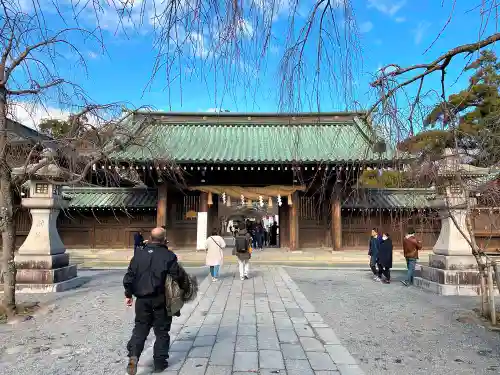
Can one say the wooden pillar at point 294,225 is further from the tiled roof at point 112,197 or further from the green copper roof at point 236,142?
the tiled roof at point 112,197

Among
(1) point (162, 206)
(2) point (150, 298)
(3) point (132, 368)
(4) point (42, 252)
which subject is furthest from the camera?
(1) point (162, 206)

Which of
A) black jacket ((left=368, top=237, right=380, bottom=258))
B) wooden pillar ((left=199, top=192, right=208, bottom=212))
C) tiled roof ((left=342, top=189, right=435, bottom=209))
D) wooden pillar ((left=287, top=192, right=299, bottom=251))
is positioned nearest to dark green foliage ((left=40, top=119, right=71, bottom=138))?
black jacket ((left=368, top=237, right=380, bottom=258))

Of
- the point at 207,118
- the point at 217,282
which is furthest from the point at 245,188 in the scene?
the point at 217,282

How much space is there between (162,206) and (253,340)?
1326 centimetres

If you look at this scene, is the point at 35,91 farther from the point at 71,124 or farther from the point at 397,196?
the point at 397,196

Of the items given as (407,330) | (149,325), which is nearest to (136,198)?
(407,330)

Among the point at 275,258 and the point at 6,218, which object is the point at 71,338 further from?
the point at 275,258

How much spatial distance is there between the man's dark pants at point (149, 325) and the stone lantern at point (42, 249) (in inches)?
210

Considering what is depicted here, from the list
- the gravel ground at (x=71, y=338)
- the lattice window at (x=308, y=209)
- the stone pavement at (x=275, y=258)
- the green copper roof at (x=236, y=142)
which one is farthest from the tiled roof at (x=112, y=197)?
the gravel ground at (x=71, y=338)

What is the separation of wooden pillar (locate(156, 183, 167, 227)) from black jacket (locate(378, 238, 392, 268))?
1027 centimetres

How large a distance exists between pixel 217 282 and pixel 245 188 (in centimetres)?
851

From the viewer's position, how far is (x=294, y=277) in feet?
37.7

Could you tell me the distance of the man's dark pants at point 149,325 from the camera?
12.7 feet

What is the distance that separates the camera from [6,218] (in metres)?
6.59
